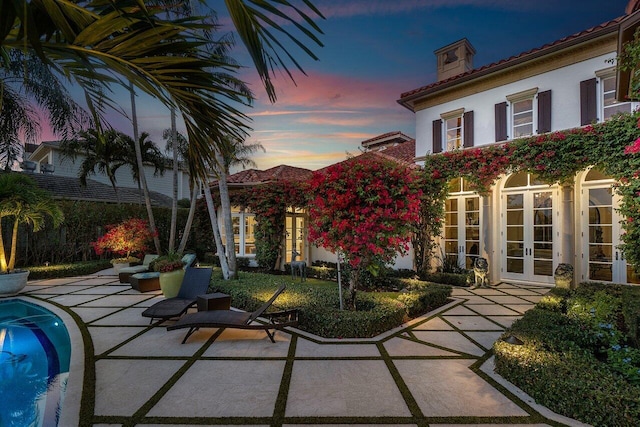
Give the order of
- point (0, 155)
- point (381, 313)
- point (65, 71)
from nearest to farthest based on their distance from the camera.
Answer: point (65, 71)
point (381, 313)
point (0, 155)

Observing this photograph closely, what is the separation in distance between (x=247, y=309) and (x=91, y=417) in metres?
3.69

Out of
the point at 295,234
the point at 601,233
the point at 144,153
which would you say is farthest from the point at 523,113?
the point at 144,153

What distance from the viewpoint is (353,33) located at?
8.56 metres

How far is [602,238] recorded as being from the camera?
27.5 ft

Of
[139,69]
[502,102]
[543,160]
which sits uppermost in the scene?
[502,102]

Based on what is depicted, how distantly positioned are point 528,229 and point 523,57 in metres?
5.17

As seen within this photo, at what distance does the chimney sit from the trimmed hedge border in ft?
29.9

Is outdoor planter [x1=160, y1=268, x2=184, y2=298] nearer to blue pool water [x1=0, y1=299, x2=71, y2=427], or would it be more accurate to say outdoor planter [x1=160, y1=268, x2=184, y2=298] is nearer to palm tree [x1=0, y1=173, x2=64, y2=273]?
blue pool water [x1=0, y1=299, x2=71, y2=427]

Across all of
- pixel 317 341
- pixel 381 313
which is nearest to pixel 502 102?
pixel 381 313

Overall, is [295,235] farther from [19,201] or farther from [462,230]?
[19,201]

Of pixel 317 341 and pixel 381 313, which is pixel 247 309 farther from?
pixel 381 313

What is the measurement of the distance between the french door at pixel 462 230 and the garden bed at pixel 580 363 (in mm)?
4988

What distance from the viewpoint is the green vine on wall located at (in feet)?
22.6

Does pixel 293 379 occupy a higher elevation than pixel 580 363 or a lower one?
lower
